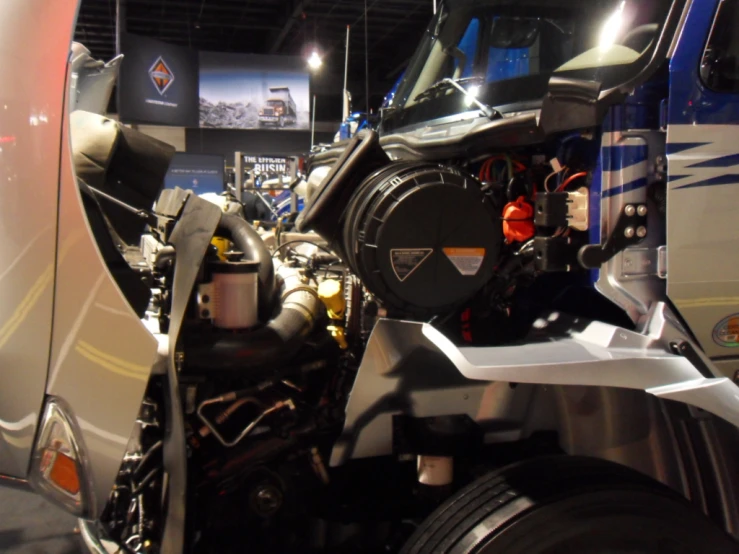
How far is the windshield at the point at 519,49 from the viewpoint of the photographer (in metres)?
1.81

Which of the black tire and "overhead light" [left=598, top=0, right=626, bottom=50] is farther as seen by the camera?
"overhead light" [left=598, top=0, right=626, bottom=50]

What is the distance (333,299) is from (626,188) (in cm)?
121

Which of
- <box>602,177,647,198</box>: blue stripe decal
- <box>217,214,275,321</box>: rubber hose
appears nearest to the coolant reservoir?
<box>217,214,275,321</box>: rubber hose

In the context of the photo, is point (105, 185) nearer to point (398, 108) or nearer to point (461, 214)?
point (461, 214)

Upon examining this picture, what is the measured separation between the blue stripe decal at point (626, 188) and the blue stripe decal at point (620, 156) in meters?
0.05

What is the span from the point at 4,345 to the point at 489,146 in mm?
1443

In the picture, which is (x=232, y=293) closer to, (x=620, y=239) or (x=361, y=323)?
(x=361, y=323)

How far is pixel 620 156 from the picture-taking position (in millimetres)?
1758

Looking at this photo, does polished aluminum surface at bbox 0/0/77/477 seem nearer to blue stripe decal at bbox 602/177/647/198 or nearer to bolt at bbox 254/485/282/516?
bolt at bbox 254/485/282/516

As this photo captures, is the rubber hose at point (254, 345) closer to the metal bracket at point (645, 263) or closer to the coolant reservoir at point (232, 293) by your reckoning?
the coolant reservoir at point (232, 293)

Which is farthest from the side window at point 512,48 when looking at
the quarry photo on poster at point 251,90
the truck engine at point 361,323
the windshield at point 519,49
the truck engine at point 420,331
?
the quarry photo on poster at point 251,90

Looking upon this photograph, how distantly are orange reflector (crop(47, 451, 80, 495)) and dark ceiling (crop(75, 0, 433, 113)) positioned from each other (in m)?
2.68

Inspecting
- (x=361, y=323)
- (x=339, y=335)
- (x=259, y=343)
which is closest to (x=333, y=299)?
(x=339, y=335)

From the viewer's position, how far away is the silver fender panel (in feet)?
4.86
